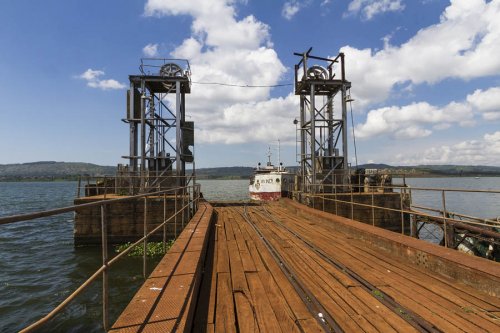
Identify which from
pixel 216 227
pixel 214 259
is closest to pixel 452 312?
pixel 214 259

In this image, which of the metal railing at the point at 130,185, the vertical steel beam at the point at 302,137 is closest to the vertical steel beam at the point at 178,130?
the metal railing at the point at 130,185

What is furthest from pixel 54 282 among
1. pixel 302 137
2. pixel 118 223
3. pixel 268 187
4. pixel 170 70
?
pixel 268 187

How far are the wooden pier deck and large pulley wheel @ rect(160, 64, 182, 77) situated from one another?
15531 mm

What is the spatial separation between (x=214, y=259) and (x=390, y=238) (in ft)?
11.4

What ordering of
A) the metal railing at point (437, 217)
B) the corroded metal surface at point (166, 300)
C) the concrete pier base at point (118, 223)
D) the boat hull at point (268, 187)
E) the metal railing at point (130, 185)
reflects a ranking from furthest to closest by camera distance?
the boat hull at point (268, 187) < the metal railing at point (130, 185) < the concrete pier base at point (118, 223) < the metal railing at point (437, 217) < the corroded metal surface at point (166, 300)

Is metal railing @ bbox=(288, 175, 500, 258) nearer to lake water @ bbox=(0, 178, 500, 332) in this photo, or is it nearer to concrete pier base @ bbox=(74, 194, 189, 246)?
lake water @ bbox=(0, 178, 500, 332)

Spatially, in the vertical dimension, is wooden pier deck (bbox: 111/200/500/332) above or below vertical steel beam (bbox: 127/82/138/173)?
below

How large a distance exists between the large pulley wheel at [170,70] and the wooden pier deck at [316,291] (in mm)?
15531

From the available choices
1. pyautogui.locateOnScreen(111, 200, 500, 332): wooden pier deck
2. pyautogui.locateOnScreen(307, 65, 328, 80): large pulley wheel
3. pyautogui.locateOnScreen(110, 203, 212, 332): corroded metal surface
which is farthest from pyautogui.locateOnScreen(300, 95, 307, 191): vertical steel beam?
pyautogui.locateOnScreen(110, 203, 212, 332): corroded metal surface

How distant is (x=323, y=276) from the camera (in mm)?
4844

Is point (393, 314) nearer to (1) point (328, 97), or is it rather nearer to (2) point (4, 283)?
(2) point (4, 283)

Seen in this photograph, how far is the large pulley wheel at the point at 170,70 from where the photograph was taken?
20.0 metres

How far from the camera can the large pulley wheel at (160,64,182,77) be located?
19975 millimetres

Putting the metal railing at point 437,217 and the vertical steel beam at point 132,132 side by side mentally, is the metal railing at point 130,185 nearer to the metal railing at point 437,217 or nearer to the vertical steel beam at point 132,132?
the vertical steel beam at point 132,132
